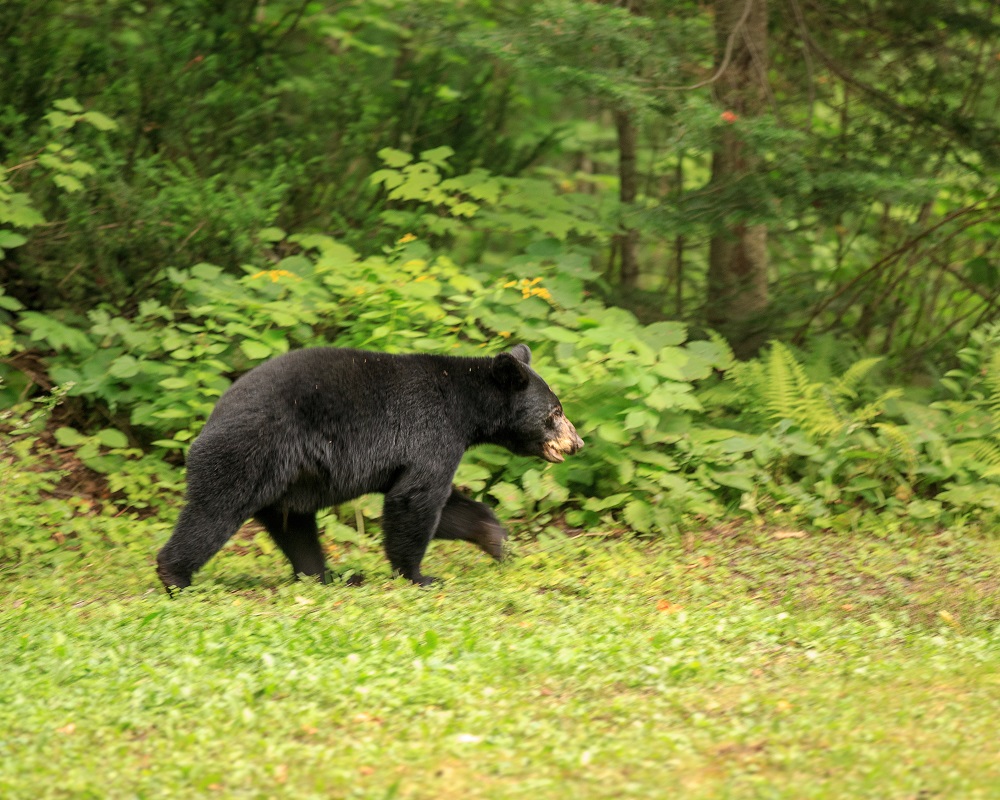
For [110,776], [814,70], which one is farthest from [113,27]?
[110,776]

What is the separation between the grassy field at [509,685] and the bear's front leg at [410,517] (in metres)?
0.23

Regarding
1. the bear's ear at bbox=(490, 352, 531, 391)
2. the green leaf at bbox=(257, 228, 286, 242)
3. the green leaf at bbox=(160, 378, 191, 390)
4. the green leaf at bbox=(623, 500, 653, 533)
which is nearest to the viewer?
the bear's ear at bbox=(490, 352, 531, 391)

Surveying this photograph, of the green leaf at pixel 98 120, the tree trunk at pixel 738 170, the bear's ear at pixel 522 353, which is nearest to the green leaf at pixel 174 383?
the green leaf at pixel 98 120

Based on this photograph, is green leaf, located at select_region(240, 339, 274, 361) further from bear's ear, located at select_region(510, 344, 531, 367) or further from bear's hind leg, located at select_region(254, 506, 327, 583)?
bear's ear, located at select_region(510, 344, 531, 367)

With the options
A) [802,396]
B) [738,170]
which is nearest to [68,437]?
[802,396]

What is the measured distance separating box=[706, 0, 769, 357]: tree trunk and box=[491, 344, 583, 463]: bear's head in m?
2.86

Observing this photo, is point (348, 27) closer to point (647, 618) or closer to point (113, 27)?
point (113, 27)

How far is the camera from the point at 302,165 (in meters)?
10.9

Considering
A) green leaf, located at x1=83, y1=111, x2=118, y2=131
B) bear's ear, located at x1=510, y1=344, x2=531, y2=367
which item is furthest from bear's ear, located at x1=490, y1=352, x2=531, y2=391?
green leaf, located at x1=83, y1=111, x2=118, y2=131

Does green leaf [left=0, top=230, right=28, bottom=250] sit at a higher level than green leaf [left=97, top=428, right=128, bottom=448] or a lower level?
higher

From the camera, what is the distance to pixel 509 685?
489 centimetres

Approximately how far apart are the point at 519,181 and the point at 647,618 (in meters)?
5.93

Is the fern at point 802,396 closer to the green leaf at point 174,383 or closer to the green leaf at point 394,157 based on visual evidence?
the green leaf at point 394,157

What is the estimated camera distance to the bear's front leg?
6.62 m
